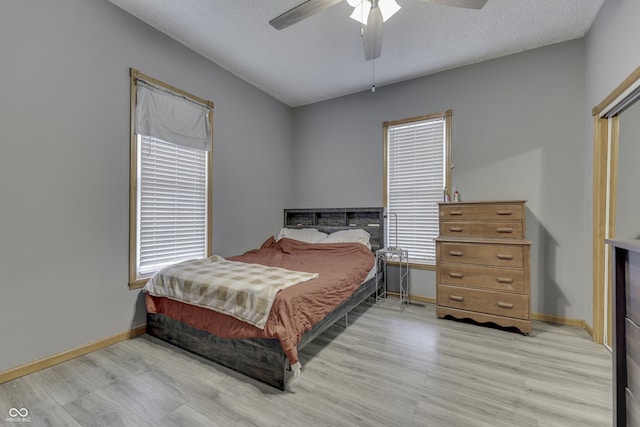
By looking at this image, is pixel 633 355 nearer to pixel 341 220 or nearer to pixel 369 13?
pixel 369 13

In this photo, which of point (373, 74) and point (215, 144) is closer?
point (215, 144)

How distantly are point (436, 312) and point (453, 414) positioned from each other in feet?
4.89

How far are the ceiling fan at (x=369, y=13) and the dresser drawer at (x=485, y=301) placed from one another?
2.40m

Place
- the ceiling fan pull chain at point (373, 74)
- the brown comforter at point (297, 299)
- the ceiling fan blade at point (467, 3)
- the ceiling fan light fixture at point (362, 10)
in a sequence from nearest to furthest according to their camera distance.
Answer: the ceiling fan blade at point (467, 3) → the brown comforter at point (297, 299) → the ceiling fan light fixture at point (362, 10) → the ceiling fan pull chain at point (373, 74)

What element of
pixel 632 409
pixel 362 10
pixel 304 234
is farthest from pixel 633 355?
pixel 304 234

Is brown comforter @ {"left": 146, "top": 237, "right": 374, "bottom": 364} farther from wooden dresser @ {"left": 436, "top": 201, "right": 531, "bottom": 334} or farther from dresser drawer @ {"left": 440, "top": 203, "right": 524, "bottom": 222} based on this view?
dresser drawer @ {"left": 440, "top": 203, "right": 524, "bottom": 222}

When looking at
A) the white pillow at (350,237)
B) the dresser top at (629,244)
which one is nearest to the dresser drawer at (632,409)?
the dresser top at (629,244)

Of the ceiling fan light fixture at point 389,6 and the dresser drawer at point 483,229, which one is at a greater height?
the ceiling fan light fixture at point 389,6

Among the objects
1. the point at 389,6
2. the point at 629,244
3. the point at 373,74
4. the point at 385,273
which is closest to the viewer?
the point at 629,244

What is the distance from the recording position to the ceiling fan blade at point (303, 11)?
5.74ft

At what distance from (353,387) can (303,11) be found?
8.36 ft

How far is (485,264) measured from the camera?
8.89 feet

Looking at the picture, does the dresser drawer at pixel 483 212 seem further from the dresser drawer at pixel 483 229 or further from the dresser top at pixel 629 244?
the dresser top at pixel 629 244

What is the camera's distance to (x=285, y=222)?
4.58 meters
